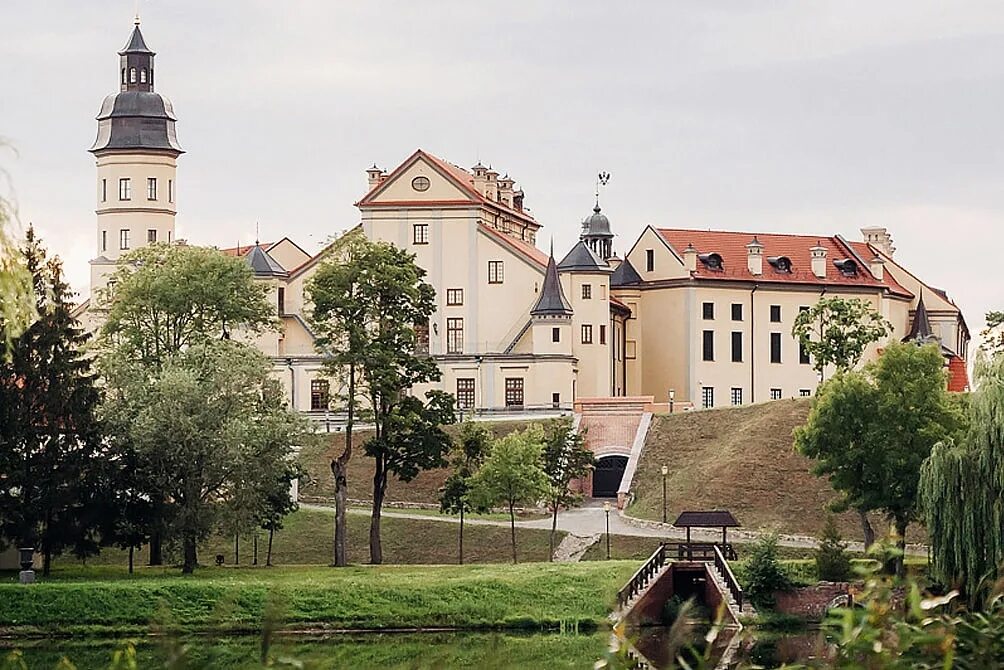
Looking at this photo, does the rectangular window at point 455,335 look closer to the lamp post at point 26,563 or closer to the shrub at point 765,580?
the lamp post at point 26,563

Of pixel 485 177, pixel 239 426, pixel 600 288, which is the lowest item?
pixel 239 426

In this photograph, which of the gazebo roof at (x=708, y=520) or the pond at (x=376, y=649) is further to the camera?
the gazebo roof at (x=708, y=520)

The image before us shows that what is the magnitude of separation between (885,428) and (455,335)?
35033 millimetres

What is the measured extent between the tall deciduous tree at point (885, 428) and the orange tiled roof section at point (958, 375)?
38.4 meters

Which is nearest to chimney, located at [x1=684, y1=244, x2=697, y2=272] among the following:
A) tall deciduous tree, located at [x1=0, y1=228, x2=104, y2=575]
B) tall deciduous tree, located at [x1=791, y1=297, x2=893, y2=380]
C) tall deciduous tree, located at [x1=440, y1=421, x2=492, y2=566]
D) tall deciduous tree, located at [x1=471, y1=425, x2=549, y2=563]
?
tall deciduous tree, located at [x1=791, y1=297, x2=893, y2=380]

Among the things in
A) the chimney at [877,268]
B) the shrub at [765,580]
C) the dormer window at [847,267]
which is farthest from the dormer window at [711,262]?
the shrub at [765,580]

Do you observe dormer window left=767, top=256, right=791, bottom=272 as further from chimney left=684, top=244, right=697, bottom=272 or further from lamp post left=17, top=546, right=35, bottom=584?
lamp post left=17, top=546, right=35, bottom=584

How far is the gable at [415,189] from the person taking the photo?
269ft

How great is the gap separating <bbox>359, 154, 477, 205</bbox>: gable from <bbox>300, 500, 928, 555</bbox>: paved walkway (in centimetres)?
1848

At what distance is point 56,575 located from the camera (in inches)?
1823

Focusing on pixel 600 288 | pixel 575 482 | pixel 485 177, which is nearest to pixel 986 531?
pixel 575 482

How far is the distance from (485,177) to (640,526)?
30.5 metres

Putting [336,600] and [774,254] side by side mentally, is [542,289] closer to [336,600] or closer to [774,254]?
[774,254]

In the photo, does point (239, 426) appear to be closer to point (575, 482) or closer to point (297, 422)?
point (297, 422)
